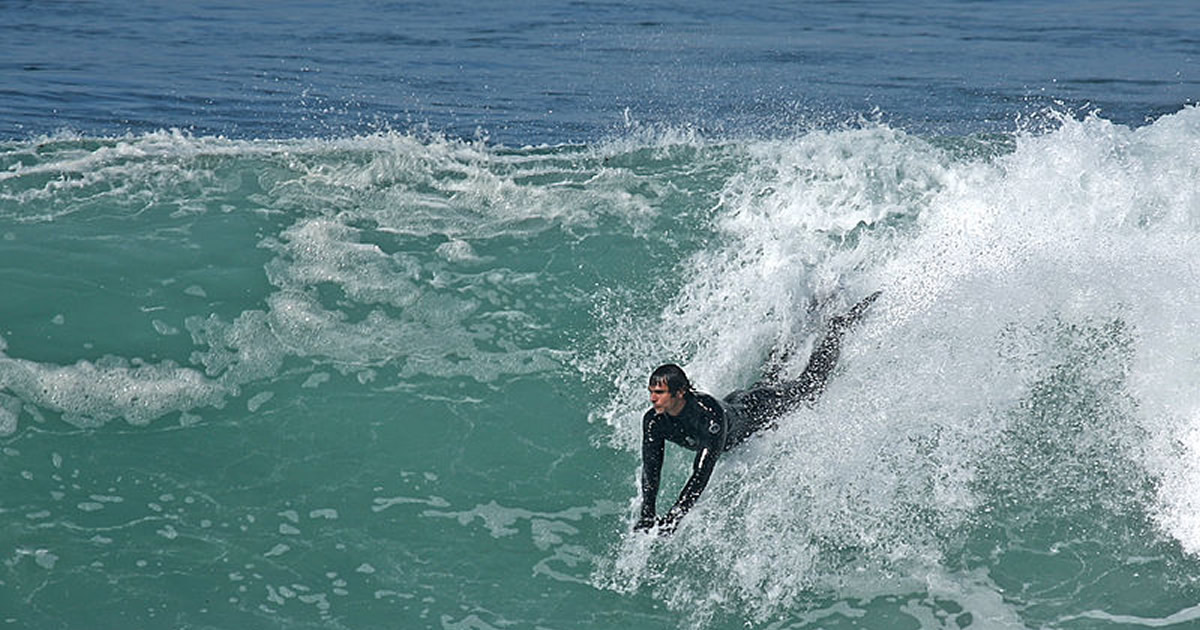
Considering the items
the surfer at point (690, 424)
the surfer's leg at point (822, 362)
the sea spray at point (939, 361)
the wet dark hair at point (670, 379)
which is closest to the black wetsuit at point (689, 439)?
the surfer at point (690, 424)

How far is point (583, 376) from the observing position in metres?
9.62

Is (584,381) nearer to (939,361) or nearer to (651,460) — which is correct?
(651,460)

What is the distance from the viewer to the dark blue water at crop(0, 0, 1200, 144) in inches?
642

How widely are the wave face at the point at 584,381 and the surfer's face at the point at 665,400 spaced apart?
79cm

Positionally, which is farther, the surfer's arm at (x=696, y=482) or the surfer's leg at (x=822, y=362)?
the surfer's leg at (x=822, y=362)

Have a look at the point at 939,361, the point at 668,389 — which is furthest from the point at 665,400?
the point at 939,361

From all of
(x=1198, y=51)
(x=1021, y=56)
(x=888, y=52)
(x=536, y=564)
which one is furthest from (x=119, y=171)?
(x=1198, y=51)

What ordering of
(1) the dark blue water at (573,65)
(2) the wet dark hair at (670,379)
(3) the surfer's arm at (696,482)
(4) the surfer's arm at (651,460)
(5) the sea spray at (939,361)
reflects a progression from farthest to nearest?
(1) the dark blue water at (573,65) → (5) the sea spray at (939,361) → (3) the surfer's arm at (696,482) → (4) the surfer's arm at (651,460) → (2) the wet dark hair at (670,379)

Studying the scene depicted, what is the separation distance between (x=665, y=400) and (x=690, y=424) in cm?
30

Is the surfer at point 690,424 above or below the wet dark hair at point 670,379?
below

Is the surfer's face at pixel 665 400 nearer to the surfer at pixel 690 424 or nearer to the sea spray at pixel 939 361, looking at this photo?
the surfer at pixel 690 424

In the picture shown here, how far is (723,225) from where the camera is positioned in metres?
11.5

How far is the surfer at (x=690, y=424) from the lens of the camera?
7.39m

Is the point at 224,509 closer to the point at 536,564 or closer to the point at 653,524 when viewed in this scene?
the point at 536,564
